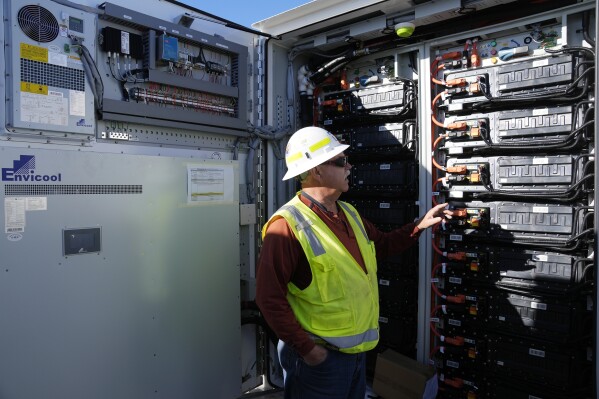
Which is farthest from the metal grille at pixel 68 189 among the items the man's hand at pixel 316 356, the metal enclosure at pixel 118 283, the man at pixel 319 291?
the man's hand at pixel 316 356

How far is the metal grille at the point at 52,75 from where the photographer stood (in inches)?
87.1

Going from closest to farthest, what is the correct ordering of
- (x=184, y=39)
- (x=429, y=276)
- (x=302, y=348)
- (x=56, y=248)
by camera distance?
(x=302, y=348), (x=56, y=248), (x=184, y=39), (x=429, y=276)

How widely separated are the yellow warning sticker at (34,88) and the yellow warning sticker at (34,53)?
13cm

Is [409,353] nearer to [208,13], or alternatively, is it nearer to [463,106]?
[463,106]

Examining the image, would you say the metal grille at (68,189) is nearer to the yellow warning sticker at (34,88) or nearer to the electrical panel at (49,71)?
the electrical panel at (49,71)

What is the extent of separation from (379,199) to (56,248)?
2.20 meters

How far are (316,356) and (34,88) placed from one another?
1937mm

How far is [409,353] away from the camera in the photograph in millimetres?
3244

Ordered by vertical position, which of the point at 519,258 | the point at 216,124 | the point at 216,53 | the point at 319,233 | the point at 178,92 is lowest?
the point at 519,258

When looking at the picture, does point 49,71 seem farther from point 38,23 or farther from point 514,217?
point 514,217

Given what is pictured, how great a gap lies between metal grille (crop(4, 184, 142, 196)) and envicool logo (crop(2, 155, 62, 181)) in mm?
34

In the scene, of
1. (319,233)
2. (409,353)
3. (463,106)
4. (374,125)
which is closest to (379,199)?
(374,125)

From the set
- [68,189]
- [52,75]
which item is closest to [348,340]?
[68,189]

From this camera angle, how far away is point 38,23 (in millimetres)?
2252
